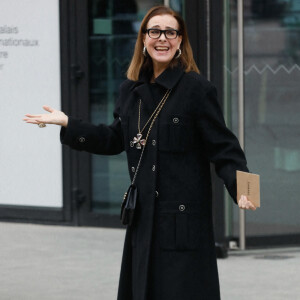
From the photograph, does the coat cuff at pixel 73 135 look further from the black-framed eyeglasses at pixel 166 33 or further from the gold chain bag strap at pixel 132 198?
the black-framed eyeglasses at pixel 166 33

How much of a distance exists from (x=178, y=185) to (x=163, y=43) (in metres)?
0.59

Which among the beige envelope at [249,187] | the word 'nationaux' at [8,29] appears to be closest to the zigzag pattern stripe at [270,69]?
the word 'nationaux' at [8,29]

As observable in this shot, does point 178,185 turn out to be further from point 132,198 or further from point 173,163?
point 132,198

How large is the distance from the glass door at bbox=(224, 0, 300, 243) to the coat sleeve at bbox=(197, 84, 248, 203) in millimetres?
3934

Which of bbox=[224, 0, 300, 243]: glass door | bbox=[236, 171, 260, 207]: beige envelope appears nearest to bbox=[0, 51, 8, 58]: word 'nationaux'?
bbox=[224, 0, 300, 243]: glass door

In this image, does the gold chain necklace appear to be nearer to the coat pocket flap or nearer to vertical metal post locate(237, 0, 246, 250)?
the coat pocket flap

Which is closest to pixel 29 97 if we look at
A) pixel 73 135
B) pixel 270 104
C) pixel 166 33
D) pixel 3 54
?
pixel 3 54

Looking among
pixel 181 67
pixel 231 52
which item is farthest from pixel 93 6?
pixel 181 67

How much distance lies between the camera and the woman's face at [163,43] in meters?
4.41

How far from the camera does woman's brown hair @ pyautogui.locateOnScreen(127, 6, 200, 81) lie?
446cm

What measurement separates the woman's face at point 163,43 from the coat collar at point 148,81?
6 centimetres

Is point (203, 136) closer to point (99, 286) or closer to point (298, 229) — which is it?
point (99, 286)

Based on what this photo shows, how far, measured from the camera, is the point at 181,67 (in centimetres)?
449

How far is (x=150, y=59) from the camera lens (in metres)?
4.59
